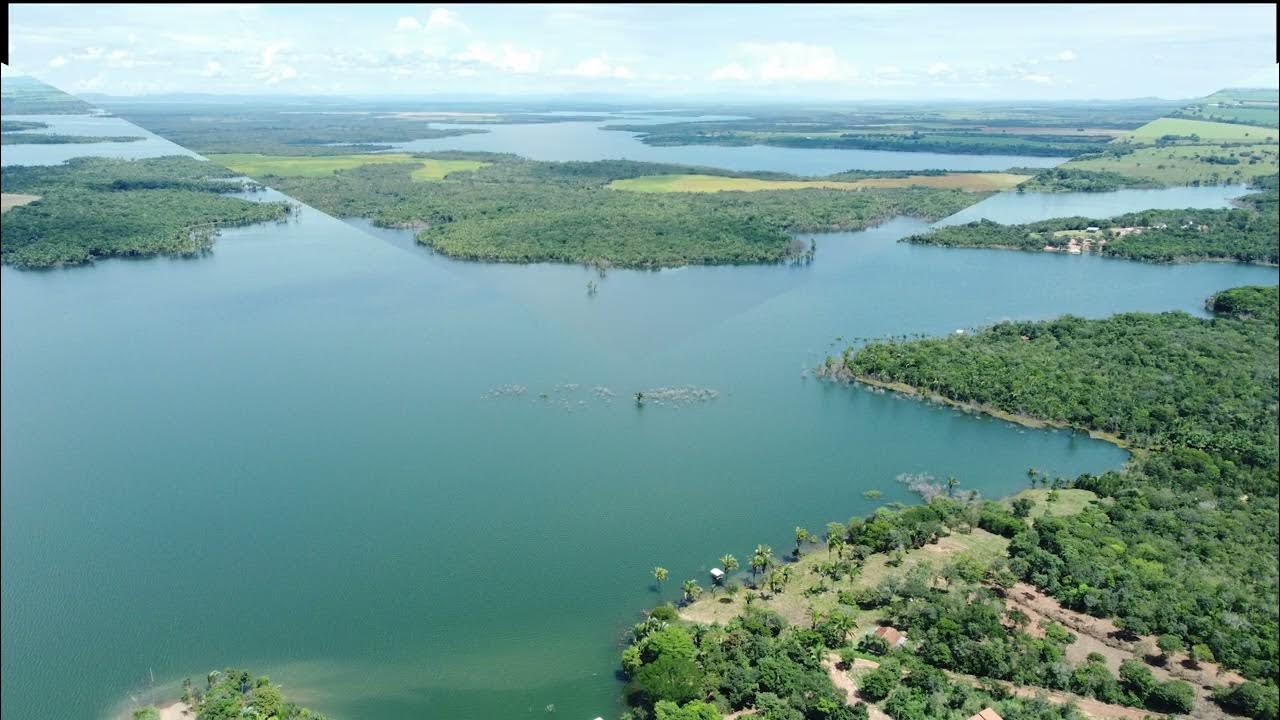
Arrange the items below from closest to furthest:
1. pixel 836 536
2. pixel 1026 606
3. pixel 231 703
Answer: pixel 231 703, pixel 1026 606, pixel 836 536

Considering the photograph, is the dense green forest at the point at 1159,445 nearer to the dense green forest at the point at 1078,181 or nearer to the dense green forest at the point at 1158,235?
the dense green forest at the point at 1078,181

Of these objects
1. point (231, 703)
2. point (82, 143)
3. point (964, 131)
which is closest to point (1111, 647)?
point (231, 703)

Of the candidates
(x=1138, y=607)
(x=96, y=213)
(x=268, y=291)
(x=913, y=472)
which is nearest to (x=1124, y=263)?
(x=913, y=472)

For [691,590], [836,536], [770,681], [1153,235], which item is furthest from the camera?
[1153,235]

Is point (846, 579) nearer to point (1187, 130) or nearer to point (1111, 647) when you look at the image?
point (1111, 647)

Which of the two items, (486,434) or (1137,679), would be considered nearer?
(1137,679)

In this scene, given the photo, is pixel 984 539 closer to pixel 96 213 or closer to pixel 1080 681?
pixel 1080 681

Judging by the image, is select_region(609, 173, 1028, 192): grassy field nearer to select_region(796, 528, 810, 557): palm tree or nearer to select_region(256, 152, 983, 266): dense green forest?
select_region(256, 152, 983, 266): dense green forest
